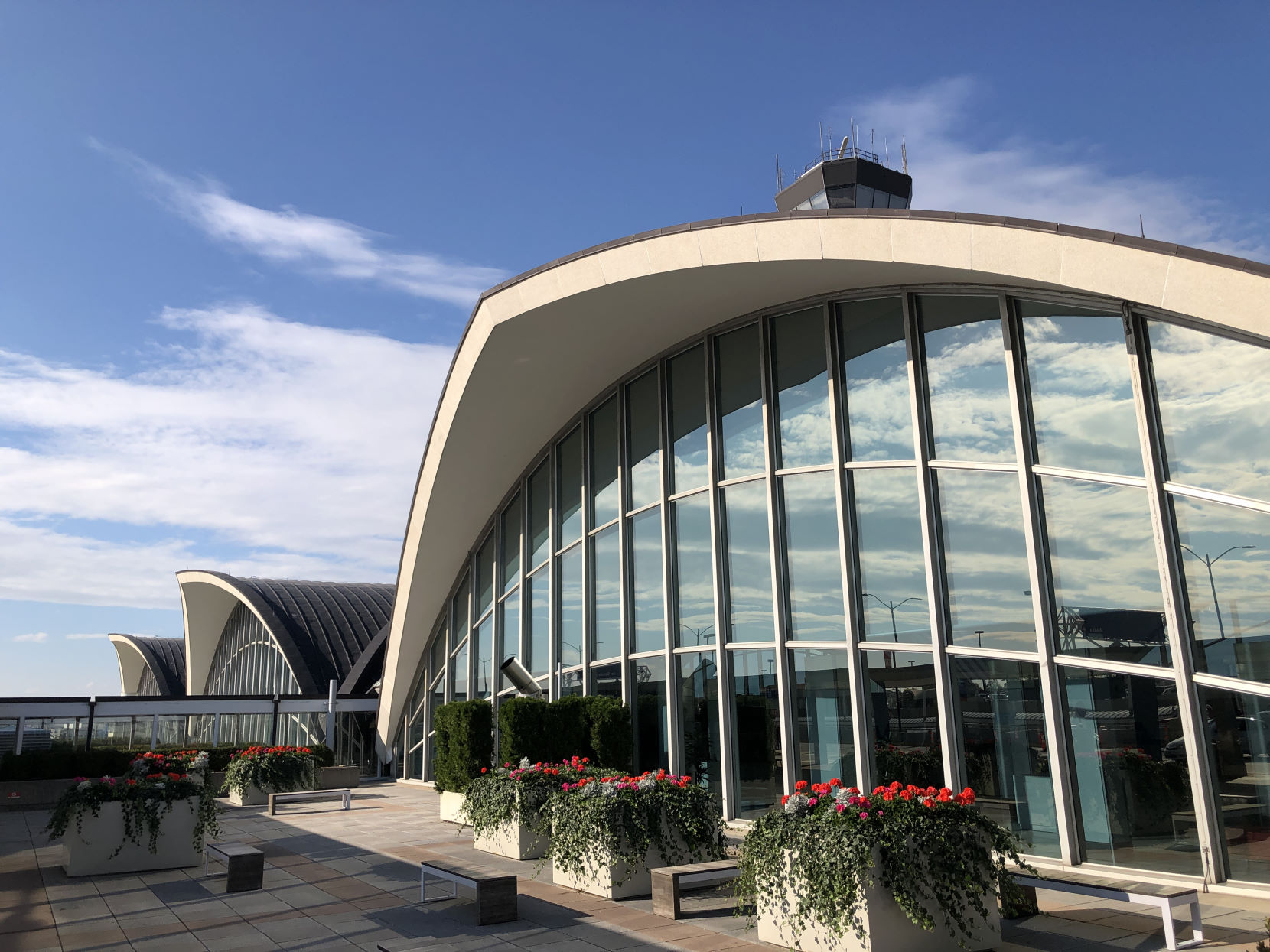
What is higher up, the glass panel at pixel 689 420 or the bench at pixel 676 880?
the glass panel at pixel 689 420

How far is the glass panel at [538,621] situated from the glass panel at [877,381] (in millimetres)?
8196

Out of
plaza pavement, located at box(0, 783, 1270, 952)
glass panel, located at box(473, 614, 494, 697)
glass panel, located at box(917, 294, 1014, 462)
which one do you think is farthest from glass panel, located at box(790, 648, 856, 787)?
glass panel, located at box(473, 614, 494, 697)

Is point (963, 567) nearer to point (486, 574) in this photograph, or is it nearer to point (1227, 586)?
point (1227, 586)

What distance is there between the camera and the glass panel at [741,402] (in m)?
14.9

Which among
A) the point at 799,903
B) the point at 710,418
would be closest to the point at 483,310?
the point at 710,418

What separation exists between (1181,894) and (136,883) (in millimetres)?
10882

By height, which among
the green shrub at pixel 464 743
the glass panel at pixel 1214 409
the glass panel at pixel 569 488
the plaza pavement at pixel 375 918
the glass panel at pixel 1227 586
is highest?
the glass panel at pixel 569 488

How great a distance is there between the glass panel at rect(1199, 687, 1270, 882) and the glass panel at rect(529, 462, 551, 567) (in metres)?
12.5

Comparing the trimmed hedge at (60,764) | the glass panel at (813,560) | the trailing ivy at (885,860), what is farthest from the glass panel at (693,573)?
the trimmed hedge at (60,764)

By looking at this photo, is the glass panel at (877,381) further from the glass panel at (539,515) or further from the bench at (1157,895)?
the glass panel at (539,515)

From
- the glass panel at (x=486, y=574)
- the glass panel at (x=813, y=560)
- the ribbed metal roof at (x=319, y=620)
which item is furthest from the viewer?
the ribbed metal roof at (x=319, y=620)

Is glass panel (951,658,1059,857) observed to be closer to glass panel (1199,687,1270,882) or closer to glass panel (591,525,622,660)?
glass panel (1199,687,1270,882)

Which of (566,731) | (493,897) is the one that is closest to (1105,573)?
(493,897)

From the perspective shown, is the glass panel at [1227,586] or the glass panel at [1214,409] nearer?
the glass panel at [1227,586]
